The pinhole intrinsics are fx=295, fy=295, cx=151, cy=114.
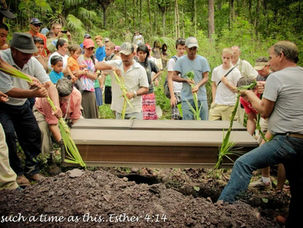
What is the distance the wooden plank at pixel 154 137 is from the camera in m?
3.02

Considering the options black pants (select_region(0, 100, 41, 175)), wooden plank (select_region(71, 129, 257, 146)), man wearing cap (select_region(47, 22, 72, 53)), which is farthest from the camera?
man wearing cap (select_region(47, 22, 72, 53))

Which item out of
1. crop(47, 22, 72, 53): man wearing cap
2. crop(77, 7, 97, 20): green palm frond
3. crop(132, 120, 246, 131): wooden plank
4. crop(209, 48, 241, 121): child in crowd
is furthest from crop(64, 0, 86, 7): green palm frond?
crop(132, 120, 246, 131): wooden plank

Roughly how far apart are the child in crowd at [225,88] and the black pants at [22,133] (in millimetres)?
2902

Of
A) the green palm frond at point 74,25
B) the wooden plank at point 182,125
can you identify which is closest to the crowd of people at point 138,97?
the wooden plank at point 182,125

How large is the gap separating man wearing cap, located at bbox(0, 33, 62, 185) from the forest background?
4.72 metres

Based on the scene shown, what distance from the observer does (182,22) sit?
13461mm

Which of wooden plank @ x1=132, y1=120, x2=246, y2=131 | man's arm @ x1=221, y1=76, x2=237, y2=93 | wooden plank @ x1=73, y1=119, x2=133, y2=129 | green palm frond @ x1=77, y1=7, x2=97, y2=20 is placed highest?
green palm frond @ x1=77, y1=7, x2=97, y2=20

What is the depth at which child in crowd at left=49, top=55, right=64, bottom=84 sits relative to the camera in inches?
198

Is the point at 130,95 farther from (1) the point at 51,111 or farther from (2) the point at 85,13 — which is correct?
(2) the point at 85,13

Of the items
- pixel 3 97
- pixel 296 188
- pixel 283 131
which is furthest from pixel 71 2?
pixel 296 188

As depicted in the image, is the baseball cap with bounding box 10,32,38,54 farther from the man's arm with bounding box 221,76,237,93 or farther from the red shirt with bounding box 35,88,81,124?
the man's arm with bounding box 221,76,237,93

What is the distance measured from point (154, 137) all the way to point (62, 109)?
1.67 m

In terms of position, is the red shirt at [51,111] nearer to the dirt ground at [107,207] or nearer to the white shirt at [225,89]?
the dirt ground at [107,207]

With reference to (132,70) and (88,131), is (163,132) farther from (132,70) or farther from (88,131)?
(132,70)
